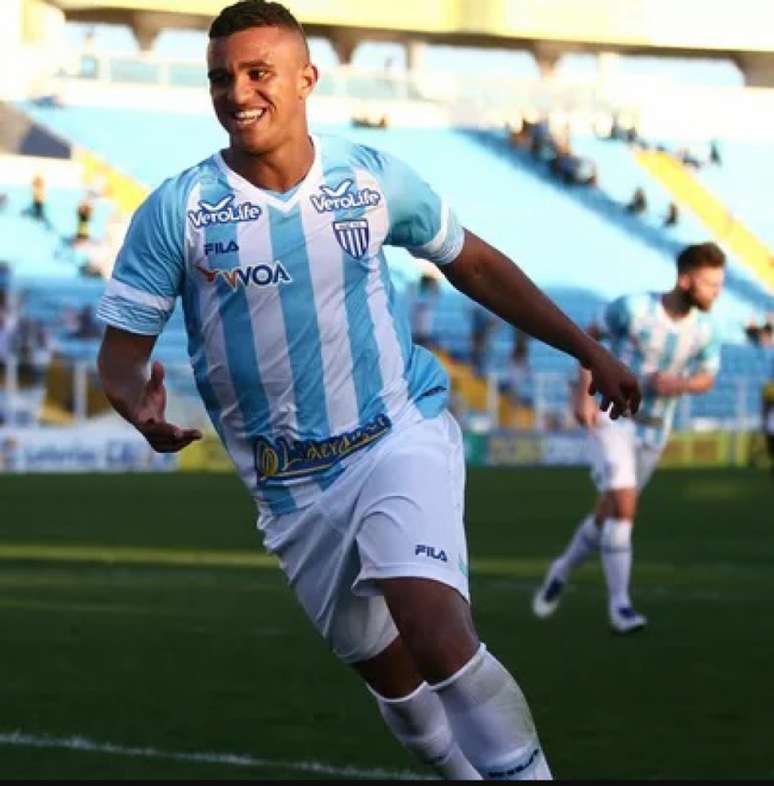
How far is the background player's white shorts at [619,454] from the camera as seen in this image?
1270cm

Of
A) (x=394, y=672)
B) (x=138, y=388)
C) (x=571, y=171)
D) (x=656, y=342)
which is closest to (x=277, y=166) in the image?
(x=138, y=388)

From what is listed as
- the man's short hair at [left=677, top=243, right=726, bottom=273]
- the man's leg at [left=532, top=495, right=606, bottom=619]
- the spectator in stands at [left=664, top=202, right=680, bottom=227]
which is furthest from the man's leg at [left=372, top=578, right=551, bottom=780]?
the spectator in stands at [left=664, top=202, right=680, bottom=227]

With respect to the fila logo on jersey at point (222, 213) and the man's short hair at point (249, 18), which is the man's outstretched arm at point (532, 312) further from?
the man's short hair at point (249, 18)

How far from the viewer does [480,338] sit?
140ft

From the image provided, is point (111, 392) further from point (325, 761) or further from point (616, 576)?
point (616, 576)

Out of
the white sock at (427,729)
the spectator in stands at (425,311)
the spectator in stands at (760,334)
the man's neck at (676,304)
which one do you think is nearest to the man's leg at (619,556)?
the man's neck at (676,304)

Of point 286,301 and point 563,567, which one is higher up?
point 286,301

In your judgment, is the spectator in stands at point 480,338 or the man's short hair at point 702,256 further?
the spectator in stands at point 480,338

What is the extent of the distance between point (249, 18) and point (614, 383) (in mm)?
1224

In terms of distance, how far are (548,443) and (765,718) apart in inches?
1228

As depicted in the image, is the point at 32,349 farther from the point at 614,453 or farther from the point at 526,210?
the point at 614,453

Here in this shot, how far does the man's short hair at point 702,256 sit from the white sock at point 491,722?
704cm

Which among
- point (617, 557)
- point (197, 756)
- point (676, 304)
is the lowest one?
point (617, 557)

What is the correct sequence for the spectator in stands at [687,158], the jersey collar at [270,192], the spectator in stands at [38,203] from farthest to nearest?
the spectator in stands at [687,158] → the spectator in stands at [38,203] → the jersey collar at [270,192]
